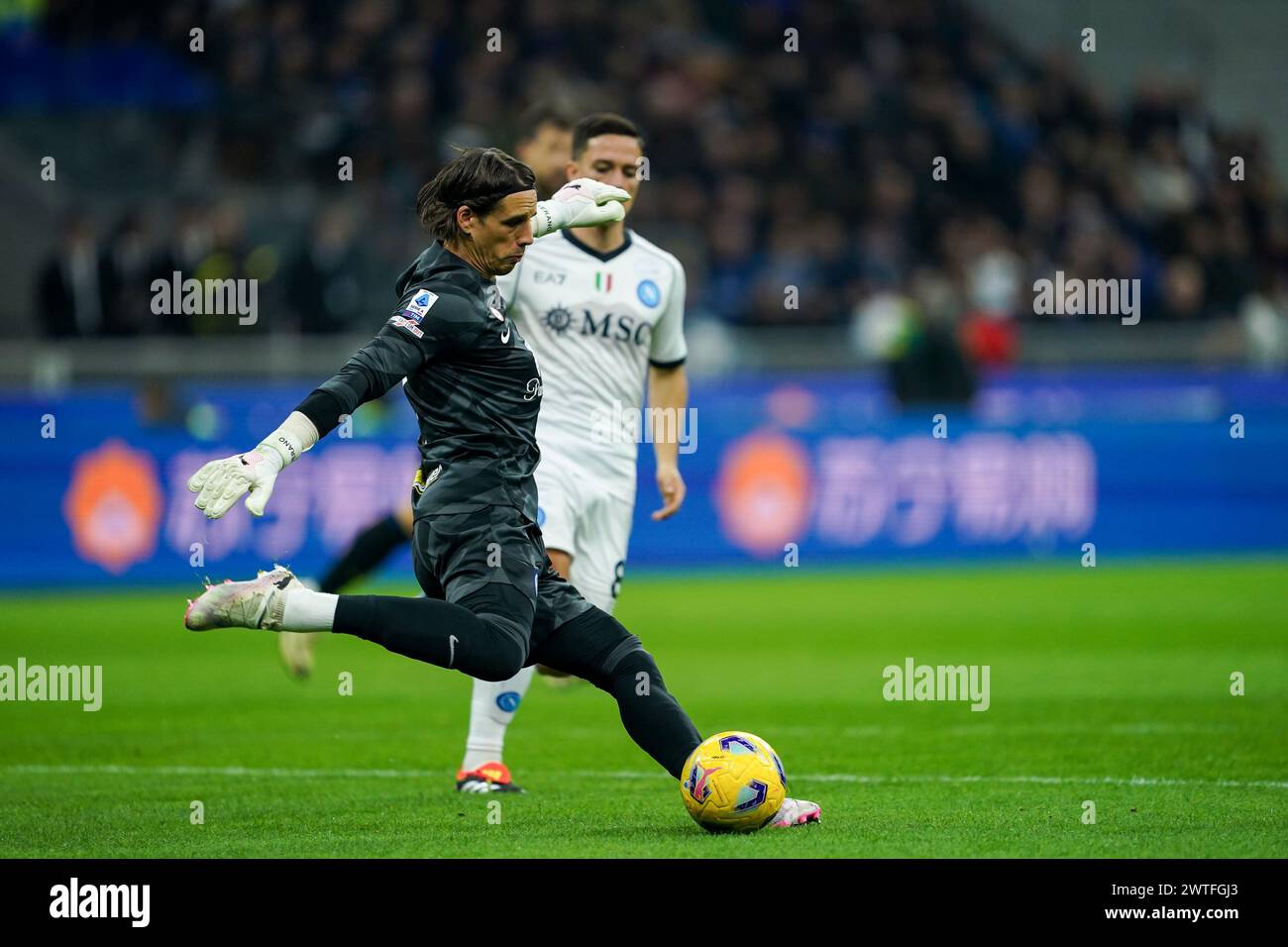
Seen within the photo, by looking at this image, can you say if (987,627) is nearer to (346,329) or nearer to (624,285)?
(624,285)

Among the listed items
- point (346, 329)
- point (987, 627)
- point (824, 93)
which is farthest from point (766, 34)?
point (987, 627)

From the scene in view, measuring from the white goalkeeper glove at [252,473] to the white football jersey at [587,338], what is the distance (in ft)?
7.78

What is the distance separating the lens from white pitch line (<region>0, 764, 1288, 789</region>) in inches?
287

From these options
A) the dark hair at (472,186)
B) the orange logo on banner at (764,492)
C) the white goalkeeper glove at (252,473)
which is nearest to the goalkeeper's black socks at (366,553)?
the dark hair at (472,186)

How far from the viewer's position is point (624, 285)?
7.86 meters

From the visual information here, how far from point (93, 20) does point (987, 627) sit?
1282cm

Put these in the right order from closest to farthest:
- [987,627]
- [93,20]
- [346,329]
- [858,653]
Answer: [858,653] → [987,627] → [346,329] → [93,20]

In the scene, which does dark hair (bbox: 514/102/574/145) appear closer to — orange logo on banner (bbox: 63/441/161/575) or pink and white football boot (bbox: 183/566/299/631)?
pink and white football boot (bbox: 183/566/299/631)

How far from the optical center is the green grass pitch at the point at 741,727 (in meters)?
6.16

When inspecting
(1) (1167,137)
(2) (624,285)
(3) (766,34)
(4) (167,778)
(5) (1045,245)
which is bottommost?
(4) (167,778)
